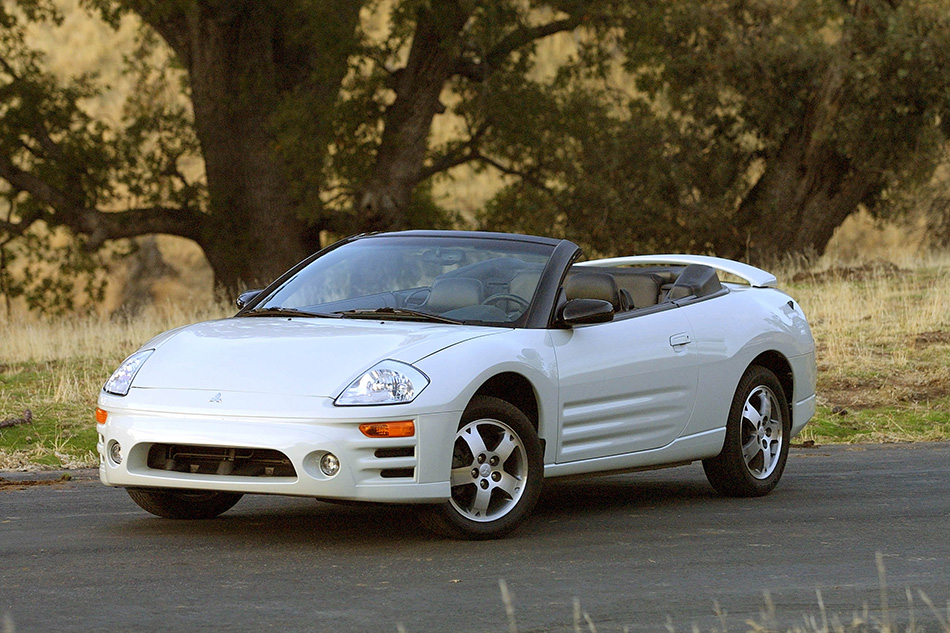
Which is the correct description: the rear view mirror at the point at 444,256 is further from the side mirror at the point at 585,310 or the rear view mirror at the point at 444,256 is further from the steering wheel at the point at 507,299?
the side mirror at the point at 585,310

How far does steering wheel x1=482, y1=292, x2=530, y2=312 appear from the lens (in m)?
7.71

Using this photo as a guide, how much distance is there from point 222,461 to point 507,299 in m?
1.79

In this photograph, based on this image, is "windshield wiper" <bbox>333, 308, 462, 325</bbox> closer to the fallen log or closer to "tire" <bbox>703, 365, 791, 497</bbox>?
"tire" <bbox>703, 365, 791, 497</bbox>

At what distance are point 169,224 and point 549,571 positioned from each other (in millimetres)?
23362

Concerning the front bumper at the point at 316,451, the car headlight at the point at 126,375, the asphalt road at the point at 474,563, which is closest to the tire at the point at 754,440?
the asphalt road at the point at 474,563

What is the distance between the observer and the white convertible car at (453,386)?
Answer: 6.67 meters

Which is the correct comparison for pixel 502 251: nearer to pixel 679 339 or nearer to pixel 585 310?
pixel 585 310

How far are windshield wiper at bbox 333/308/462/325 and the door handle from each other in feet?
4.62

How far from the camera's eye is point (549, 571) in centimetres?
641

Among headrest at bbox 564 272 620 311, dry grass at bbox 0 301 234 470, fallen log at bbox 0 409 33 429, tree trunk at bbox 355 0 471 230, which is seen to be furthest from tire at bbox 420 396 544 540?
tree trunk at bbox 355 0 471 230

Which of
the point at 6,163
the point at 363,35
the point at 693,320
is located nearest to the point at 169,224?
the point at 6,163

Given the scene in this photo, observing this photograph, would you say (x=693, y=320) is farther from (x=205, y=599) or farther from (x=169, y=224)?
(x=169, y=224)

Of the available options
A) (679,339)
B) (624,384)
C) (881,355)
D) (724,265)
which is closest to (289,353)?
(624,384)

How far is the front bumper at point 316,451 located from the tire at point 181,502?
71cm
